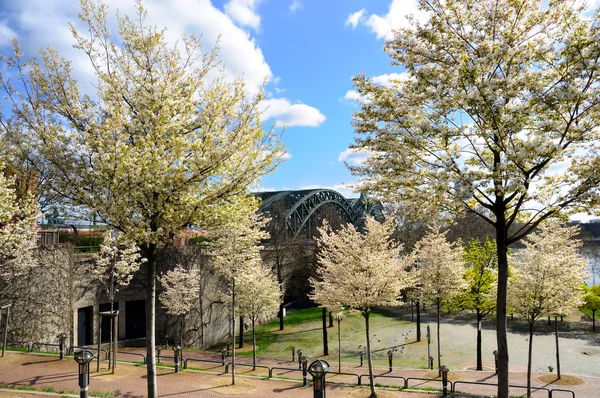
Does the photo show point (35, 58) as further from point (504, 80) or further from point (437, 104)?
point (504, 80)

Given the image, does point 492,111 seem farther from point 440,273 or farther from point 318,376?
point 440,273

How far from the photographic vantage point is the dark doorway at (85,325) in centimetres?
2422

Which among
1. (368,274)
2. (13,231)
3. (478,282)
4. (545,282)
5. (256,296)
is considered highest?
(13,231)

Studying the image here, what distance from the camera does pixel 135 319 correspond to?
28.0 metres

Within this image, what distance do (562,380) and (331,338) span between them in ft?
54.2

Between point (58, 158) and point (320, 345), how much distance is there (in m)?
26.3

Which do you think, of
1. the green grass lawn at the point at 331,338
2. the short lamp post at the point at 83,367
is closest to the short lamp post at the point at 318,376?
the short lamp post at the point at 83,367

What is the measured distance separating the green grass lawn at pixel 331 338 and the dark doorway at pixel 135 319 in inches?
270

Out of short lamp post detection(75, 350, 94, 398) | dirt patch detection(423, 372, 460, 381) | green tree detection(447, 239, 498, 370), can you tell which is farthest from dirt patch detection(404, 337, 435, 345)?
short lamp post detection(75, 350, 94, 398)

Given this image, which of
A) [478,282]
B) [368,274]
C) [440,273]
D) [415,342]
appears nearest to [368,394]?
[368,274]

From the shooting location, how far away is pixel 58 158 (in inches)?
327

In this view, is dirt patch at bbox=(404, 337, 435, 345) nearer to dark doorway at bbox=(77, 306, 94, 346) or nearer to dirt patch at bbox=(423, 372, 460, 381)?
dirt patch at bbox=(423, 372, 460, 381)

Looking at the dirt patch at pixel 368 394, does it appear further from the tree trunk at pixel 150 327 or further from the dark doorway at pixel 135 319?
the dark doorway at pixel 135 319

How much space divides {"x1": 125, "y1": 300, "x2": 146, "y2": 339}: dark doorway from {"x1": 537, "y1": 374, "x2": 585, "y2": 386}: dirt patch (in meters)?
23.5
